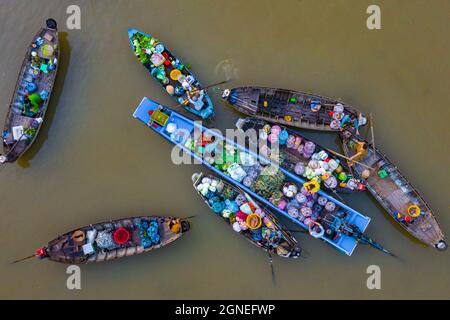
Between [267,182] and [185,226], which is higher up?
[267,182]

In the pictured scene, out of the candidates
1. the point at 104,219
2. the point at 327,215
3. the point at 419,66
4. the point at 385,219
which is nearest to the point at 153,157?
the point at 104,219

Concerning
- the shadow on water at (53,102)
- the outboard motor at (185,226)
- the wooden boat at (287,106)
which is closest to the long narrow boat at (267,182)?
the wooden boat at (287,106)

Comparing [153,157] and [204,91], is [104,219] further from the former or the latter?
[204,91]

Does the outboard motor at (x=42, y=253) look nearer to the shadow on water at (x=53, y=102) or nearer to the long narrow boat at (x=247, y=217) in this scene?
the shadow on water at (x=53, y=102)

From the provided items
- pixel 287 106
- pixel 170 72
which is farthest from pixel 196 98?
pixel 287 106

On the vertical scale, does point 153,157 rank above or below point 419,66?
below

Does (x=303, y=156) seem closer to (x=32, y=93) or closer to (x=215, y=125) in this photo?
(x=215, y=125)
